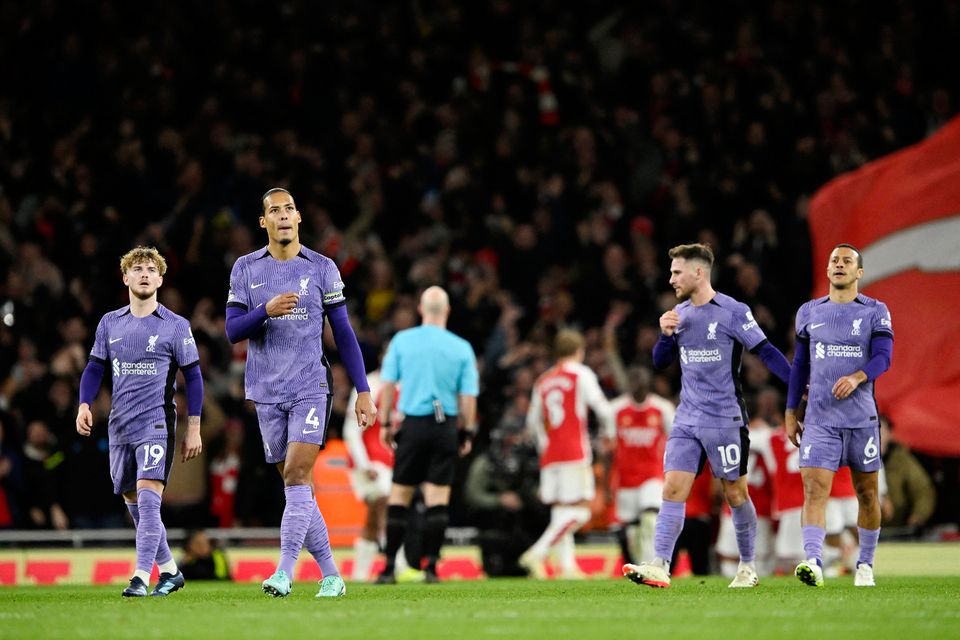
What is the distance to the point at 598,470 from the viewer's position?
711 inches

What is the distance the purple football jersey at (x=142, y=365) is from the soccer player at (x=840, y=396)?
178 inches

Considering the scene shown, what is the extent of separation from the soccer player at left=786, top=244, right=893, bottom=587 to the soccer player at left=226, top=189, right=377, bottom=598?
3416 millimetres

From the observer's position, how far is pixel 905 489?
56.7 ft

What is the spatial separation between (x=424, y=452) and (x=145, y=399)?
3.47 meters

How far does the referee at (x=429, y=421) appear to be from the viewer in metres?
13.2

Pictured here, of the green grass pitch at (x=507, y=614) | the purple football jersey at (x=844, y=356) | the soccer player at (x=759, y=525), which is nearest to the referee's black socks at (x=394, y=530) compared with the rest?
the green grass pitch at (x=507, y=614)

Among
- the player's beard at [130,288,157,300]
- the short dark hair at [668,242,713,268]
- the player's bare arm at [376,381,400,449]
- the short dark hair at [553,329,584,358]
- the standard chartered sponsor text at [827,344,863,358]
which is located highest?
the short dark hair at [668,242,713,268]

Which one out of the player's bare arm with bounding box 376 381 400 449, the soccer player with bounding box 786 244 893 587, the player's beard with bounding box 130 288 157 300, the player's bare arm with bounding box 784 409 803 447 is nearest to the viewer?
the player's beard with bounding box 130 288 157 300

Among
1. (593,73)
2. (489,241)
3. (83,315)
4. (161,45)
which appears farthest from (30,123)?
(593,73)

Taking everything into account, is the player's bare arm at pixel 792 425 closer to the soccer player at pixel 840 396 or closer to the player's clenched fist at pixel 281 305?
the soccer player at pixel 840 396

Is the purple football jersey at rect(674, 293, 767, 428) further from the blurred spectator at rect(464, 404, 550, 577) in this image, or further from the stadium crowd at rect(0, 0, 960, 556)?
the stadium crowd at rect(0, 0, 960, 556)

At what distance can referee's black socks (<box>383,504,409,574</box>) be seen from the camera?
1311 centimetres

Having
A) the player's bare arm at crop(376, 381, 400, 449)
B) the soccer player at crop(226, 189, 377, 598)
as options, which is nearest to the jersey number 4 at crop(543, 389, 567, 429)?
the player's bare arm at crop(376, 381, 400, 449)

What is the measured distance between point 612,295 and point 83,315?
22.7ft
